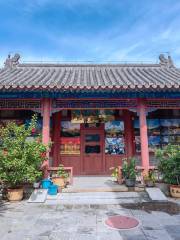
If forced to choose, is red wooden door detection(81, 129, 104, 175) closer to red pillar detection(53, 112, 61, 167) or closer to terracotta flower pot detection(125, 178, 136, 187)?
red pillar detection(53, 112, 61, 167)

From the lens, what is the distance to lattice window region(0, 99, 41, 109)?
8758 millimetres

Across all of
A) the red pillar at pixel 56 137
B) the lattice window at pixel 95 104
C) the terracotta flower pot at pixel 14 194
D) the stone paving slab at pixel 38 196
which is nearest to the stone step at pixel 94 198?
the stone paving slab at pixel 38 196

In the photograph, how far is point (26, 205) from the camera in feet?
22.2

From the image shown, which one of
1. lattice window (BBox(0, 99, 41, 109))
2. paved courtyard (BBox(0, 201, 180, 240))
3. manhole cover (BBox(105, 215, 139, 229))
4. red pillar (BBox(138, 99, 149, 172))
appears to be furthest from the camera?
lattice window (BBox(0, 99, 41, 109))

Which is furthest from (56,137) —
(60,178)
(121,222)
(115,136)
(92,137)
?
(121,222)

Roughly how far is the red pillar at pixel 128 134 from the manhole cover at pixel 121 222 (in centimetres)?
520

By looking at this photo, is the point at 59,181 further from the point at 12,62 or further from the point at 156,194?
the point at 12,62

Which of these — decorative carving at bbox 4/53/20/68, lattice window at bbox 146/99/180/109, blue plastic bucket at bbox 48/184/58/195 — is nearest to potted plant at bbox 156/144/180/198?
lattice window at bbox 146/99/180/109

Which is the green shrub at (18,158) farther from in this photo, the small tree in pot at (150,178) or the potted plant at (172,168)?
the potted plant at (172,168)

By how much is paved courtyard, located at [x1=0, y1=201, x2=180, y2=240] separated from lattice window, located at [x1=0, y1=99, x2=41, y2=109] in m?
3.35

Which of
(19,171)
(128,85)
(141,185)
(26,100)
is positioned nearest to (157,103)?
(128,85)

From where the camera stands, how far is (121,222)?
534 cm

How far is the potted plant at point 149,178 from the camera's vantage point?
7983 mm

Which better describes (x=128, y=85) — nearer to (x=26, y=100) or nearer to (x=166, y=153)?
(x=166, y=153)
